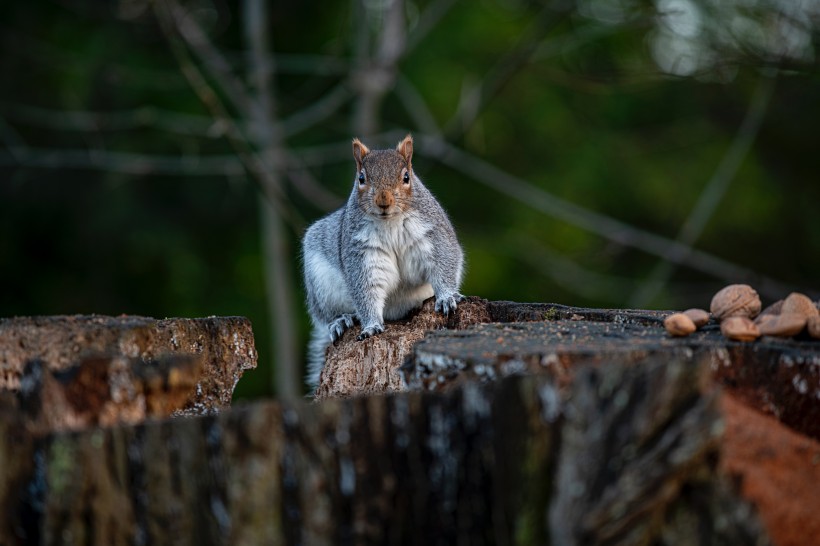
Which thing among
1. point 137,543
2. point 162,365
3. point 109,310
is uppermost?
point 109,310

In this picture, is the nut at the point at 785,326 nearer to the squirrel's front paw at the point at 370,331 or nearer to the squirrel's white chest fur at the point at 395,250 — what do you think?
the squirrel's front paw at the point at 370,331

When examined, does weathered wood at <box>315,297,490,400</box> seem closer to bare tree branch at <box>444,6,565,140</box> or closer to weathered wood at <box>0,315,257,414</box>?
weathered wood at <box>0,315,257,414</box>

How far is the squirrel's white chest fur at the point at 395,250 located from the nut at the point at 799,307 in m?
1.21

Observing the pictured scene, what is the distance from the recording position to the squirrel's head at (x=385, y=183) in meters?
2.80

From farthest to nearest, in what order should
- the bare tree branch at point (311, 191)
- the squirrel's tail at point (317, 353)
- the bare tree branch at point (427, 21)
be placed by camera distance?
the bare tree branch at point (427, 21)
the bare tree branch at point (311, 191)
the squirrel's tail at point (317, 353)

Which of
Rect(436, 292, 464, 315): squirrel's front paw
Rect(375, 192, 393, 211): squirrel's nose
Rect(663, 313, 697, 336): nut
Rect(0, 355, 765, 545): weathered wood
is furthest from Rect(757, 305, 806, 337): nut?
Rect(375, 192, 393, 211): squirrel's nose

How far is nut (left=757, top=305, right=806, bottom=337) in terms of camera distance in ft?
5.62

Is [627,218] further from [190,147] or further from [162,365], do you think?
[162,365]

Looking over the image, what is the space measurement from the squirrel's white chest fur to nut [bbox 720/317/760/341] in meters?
1.21

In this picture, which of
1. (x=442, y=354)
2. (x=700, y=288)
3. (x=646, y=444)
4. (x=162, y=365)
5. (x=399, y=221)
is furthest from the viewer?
(x=700, y=288)

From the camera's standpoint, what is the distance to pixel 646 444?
4.03 ft

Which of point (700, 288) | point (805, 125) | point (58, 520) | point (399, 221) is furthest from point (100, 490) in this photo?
point (805, 125)

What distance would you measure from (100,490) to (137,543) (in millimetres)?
76

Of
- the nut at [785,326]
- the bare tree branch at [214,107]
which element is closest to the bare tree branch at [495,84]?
the bare tree branch at [214,107]
